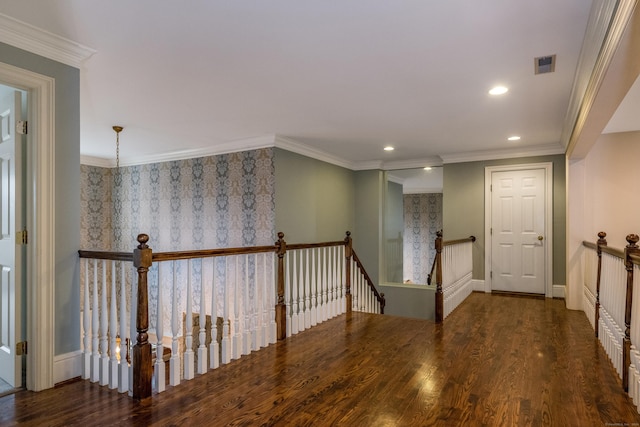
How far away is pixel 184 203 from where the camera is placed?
5.83 meters

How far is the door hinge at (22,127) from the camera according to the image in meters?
2.33

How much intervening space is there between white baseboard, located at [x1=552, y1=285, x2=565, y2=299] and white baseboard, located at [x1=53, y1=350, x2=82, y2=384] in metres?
5.89

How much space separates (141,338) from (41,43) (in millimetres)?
2005

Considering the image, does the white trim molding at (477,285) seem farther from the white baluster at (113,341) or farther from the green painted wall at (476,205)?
the white baluster at (113,341)

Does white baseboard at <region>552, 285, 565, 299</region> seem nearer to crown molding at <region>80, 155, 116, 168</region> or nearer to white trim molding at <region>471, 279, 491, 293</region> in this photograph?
white trim molding at <region>471, 279, 491, 293</region>

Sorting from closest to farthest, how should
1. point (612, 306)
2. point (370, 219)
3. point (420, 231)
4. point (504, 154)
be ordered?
point (612, 306), point (504, 154), point (370, 219), point (420, 231)

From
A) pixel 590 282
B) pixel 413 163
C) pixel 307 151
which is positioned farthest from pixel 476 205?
pixel 307 151

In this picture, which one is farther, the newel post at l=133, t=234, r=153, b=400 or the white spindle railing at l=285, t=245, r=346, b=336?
the white spindle railing at l=285, t=245, r=346, b=336

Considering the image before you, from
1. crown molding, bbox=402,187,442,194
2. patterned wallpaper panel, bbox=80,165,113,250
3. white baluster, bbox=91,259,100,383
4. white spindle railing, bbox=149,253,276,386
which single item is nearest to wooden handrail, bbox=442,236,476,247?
white spindle railing, bbox=149,253,276,386

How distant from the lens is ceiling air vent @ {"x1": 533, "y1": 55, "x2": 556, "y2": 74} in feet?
8.31

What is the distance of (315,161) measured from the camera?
5793mm

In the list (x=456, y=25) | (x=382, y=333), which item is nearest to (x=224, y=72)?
Answer: (x=456, y=25)

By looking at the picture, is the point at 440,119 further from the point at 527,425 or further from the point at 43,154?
the point at 43,154

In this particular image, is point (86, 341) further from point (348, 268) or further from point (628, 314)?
point (628, 314)
